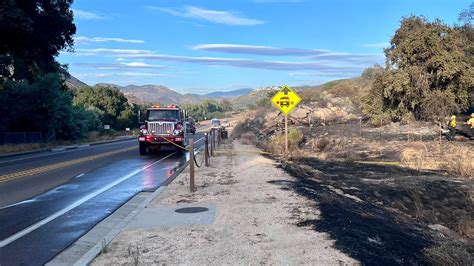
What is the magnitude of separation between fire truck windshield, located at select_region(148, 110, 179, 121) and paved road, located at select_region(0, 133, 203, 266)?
560cm

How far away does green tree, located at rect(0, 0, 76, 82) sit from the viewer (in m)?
26.1

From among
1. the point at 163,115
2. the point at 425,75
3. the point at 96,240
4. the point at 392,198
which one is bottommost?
the point at 392,198

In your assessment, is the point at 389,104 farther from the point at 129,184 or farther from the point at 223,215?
the point at 223,215

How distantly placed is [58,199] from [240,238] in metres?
6.29

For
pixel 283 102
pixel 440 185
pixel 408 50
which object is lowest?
pixel 440 185

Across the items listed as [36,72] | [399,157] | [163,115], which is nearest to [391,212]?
[399,157]

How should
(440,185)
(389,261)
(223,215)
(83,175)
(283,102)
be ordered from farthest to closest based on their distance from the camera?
(283,102) < (83,175) < (440,185) < (223,215) < (389,261)

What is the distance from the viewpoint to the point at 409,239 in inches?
289

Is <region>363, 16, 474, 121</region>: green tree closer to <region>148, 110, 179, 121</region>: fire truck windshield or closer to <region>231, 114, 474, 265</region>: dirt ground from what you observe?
<region>231, 114, 474, 265</region>: dirt ground

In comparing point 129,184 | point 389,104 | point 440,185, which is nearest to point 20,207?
point 129,184

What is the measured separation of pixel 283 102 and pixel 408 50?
1422 cm

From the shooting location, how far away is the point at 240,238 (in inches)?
284

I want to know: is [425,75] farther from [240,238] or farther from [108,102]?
[108,102]

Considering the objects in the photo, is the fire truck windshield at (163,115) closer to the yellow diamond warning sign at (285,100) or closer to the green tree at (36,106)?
the yellow diamond warning sign at (285,100)
